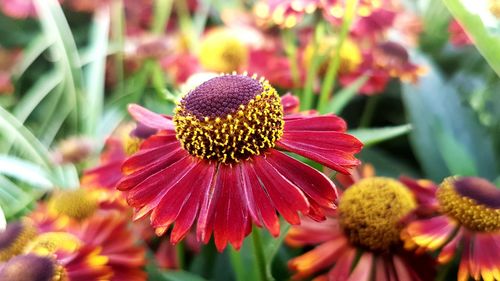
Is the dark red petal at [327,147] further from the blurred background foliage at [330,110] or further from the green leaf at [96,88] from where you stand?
the green leaf at [96,88]

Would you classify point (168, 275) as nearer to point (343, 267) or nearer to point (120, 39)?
point (343, 267)

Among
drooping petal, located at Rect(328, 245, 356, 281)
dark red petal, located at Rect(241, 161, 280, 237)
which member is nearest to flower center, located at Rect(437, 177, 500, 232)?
drooping petal, located at Rect(328, 245, 356, 281)

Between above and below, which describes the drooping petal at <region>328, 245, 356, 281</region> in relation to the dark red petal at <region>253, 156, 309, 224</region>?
below

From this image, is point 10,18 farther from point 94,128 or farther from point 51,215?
point 51,215

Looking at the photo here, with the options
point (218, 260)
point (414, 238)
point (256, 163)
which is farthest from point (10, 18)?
point (414, 238)

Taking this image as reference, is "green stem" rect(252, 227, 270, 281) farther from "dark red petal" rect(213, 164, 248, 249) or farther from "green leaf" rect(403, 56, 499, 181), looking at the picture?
"green leaf" rect(403, 56, 499, 181)

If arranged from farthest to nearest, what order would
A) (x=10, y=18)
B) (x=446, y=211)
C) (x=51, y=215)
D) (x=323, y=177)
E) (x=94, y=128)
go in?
(x=10, y=18), (x=94, y=128), (x=51, y=215), (x=446, y=211), (x=323, y=177)

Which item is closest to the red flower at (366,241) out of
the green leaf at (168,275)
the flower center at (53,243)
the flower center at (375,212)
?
the flower center at (375,212)
